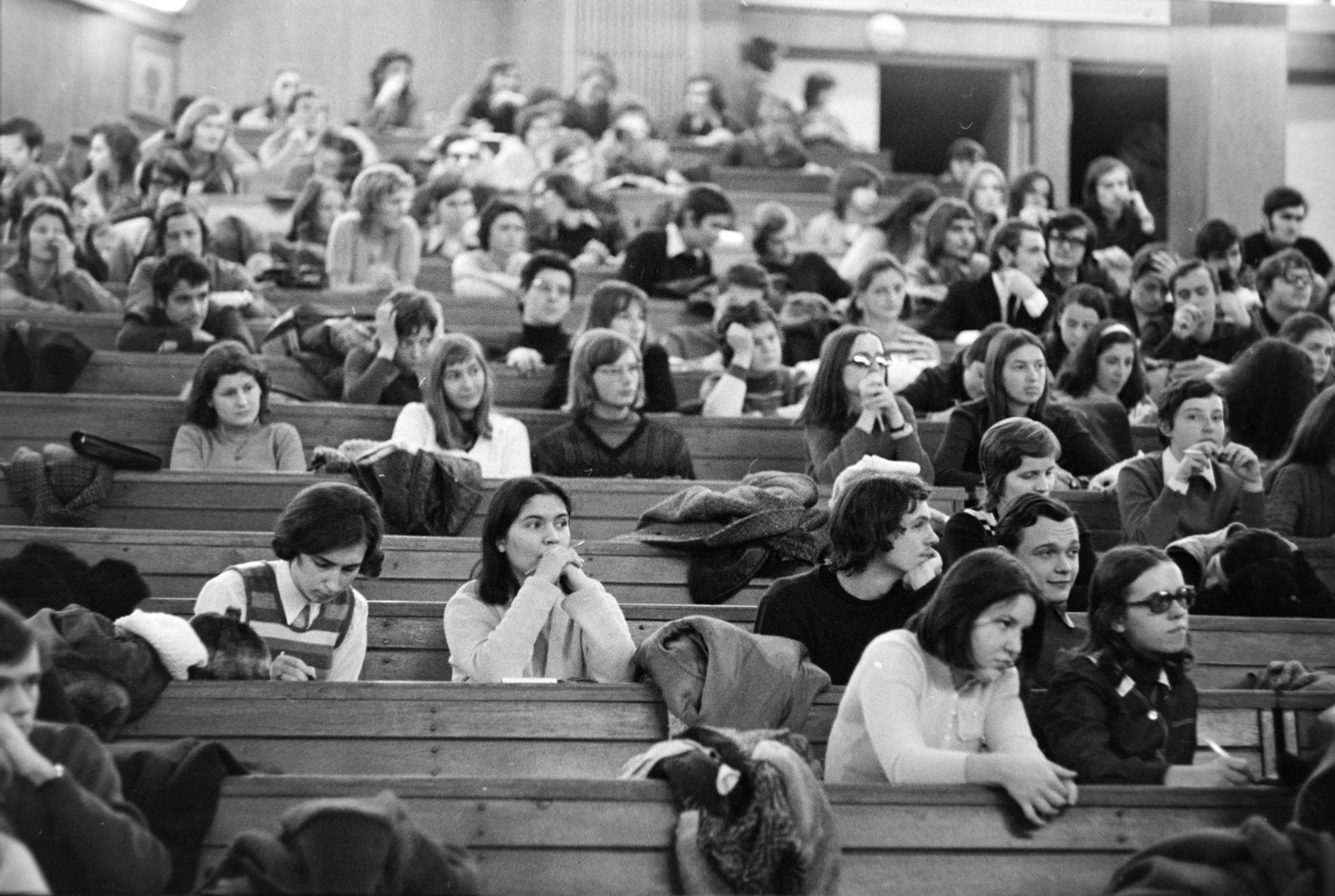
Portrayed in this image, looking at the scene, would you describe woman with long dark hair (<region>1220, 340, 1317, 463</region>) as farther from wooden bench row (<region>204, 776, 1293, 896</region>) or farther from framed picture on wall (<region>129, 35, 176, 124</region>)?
framed picture on wall (<region>129, 35, 176, 124</region>)

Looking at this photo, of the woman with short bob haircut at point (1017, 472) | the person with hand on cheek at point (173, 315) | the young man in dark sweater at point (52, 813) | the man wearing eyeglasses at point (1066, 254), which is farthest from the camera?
the man wearing eyeglasses at point (1066, 254)

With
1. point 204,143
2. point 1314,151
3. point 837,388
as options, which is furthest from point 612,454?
point 1314,151

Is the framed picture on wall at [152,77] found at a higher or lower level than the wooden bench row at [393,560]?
higher

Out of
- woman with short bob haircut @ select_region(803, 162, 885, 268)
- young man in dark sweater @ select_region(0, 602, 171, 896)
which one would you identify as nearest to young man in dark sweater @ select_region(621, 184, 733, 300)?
woman with short bob haircut @ select_region(803, 162, 885, 268)

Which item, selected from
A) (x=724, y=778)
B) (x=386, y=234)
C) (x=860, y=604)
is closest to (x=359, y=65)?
(x=386, y=234)

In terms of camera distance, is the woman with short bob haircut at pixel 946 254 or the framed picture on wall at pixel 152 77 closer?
the woman with short bob haircut at pixel 946 254

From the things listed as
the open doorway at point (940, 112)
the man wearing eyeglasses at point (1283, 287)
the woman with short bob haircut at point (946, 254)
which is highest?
the open doorway at point (940, 112)

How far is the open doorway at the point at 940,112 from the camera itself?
11.4m

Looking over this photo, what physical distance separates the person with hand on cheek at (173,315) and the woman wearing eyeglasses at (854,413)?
1.96 m

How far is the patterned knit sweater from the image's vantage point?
466cm

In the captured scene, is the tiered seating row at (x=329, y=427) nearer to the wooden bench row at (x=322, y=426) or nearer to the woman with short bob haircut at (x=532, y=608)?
the wooden bench row at (x=322, y=426)

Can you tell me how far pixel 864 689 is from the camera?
9.45 feet

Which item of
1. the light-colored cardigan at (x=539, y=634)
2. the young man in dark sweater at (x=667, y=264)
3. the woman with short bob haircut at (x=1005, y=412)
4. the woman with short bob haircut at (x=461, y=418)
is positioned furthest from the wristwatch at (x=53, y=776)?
the young man in dark sweater at (x=667, y=264)

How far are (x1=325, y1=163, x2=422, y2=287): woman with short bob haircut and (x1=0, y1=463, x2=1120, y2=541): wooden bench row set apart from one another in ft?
7.51
